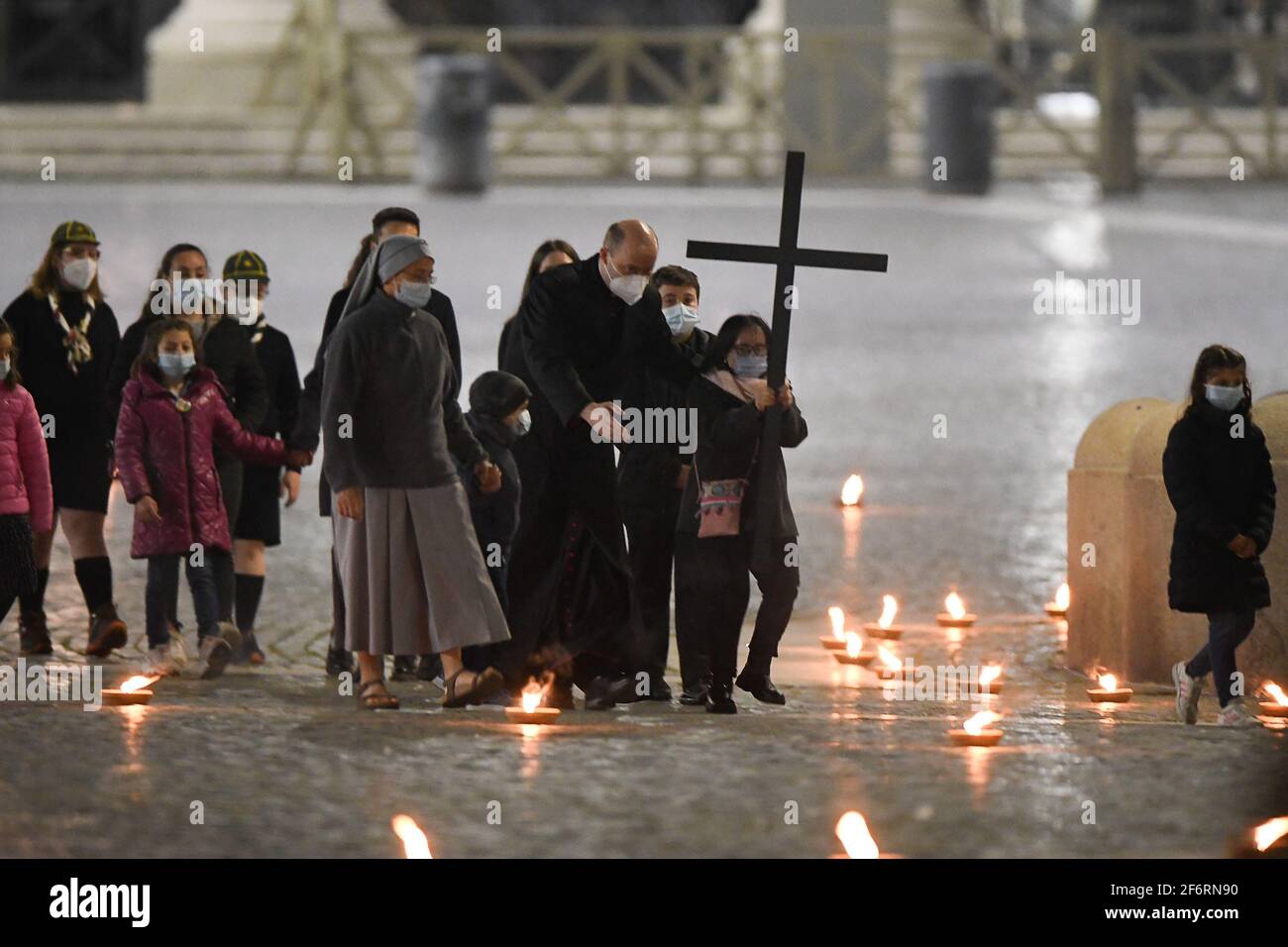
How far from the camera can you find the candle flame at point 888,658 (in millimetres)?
8422

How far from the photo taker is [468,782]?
5.73 meters

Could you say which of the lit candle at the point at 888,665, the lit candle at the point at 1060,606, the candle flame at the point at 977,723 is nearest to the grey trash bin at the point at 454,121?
the lit candle at the point at 1060,606

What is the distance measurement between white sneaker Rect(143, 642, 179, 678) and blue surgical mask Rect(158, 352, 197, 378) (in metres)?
0.82

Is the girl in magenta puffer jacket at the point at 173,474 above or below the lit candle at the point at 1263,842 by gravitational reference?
above

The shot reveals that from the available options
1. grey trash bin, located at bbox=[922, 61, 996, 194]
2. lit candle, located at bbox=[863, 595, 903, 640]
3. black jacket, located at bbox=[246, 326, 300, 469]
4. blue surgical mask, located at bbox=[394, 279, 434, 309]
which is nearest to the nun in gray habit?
blue surgical mask, located at bbox=[394, 279, 434, 309]

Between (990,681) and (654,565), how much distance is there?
4.02ft

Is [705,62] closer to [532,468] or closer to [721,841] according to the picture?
[532,468]

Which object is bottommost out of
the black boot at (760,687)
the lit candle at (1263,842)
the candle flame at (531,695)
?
the lit candle at (1263,842)

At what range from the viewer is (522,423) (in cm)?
730

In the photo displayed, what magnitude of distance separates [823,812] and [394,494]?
6.32 feet

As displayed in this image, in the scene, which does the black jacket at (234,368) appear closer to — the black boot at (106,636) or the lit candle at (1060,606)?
the black boot at (106,636)
